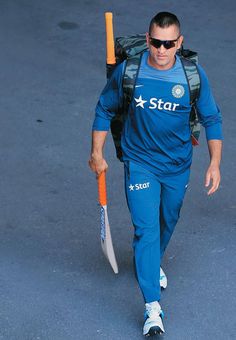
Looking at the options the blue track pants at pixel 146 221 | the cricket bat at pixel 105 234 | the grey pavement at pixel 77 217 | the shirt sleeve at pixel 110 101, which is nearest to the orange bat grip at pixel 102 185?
the cricket bat at pixel 105 234

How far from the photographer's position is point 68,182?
700 centimetres

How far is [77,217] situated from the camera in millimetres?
6531

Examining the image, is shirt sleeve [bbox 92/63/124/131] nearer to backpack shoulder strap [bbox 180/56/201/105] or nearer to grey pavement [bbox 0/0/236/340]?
backpack shoulder strap [bbox 180/56/201/105]

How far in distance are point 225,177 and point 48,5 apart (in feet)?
15.6

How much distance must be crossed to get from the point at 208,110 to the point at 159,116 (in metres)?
0.31

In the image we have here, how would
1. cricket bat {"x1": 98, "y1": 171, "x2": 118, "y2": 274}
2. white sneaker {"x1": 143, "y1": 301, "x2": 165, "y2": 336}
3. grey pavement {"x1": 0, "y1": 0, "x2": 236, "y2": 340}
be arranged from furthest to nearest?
cricket bat {"x1": 98, "y1": 171, "x2": 118, "y2": 274} < grey pavement {"x1": 0, "y1": 0, "x2": 236, "y2": 340} < white sneaker {"x1": 143, "y1": 301, "x2": 165, "y2": 336}

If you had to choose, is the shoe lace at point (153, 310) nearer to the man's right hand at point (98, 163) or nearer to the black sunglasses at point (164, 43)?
the man's right hand at point (98, 163)

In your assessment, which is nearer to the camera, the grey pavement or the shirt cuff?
the shirt cuff

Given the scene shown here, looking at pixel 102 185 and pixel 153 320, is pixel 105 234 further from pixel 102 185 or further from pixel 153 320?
pixel 153 320

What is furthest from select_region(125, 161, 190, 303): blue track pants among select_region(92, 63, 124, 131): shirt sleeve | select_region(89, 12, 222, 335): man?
select_region(92, 63, 124, 131): shirt sleeve

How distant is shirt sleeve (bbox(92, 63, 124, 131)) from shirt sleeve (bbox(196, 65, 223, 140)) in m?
0.47

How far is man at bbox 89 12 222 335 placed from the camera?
5.01 m

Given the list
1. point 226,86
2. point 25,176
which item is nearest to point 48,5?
point 226,86

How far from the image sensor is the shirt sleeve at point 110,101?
5059mm
